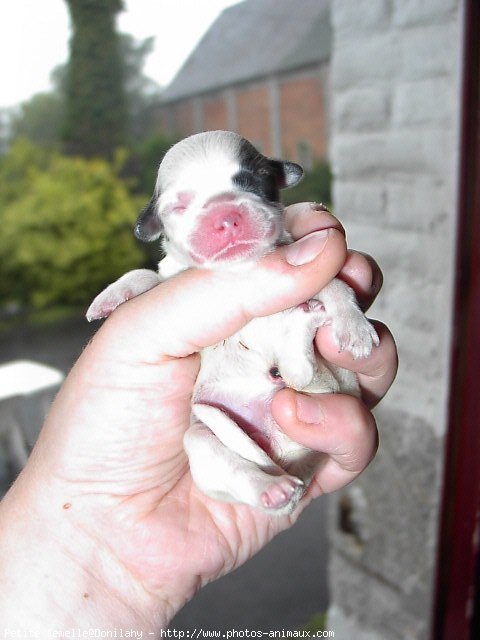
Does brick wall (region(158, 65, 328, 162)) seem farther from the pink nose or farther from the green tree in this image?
the pink nose

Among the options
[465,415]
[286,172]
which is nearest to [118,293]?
[286,172]

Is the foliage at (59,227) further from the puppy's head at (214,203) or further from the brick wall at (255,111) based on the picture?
the puppy's head at (214,203)

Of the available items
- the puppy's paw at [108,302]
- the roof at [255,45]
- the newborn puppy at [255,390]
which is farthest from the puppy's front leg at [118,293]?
the roof at [255,45]

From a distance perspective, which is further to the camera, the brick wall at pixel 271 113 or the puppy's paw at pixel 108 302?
the brick wall at pixel 271 113

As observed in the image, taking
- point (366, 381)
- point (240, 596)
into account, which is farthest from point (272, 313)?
point (240, 596)

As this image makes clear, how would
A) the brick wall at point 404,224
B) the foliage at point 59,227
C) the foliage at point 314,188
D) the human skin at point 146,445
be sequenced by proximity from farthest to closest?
the brick wall at point 404,224, the foliage at point 59,227, the foliage at point 314,188, the human skin at point 146,445

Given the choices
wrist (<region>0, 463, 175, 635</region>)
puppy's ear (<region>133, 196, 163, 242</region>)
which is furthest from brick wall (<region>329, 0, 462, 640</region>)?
wrist (<region>0, 463, 175, 635</region>)
